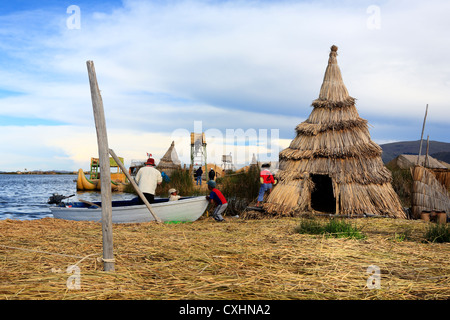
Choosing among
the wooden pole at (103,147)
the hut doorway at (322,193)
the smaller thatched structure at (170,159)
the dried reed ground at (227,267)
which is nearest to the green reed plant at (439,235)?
the dried reed ground at (227,267)

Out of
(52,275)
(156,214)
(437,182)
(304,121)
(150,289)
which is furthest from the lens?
(304,121)

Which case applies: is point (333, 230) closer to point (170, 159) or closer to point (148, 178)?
point (148, 178)

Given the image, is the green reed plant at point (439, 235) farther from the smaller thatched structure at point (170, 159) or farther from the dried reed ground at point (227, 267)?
the smaller thatched structure at point (170, 159)

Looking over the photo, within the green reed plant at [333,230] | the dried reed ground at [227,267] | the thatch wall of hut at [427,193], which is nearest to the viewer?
the dried reed ground at [227,267]

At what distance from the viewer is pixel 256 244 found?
531 centimetres

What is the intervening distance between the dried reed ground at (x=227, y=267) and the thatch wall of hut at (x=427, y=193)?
4.76 meters

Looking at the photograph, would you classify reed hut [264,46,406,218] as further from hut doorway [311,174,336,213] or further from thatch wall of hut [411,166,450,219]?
hut doorway [311,174,336,213]

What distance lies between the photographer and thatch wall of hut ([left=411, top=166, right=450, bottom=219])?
9.89 metres

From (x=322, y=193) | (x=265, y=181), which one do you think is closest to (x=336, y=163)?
(x=265, y=181)

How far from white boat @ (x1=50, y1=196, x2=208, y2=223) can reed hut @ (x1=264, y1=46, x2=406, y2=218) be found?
6.65 ft

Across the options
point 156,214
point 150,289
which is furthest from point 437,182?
point 150,289

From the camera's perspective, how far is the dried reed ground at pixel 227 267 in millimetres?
3318
